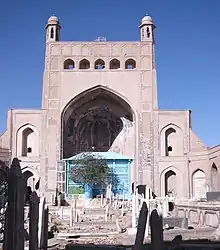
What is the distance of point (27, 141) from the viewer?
112 feet

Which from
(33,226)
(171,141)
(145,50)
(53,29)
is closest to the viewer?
(33,226)

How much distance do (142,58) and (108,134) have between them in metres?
7.75

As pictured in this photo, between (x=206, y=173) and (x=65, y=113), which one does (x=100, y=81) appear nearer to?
(x=65, y=113)

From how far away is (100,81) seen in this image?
34.1 m

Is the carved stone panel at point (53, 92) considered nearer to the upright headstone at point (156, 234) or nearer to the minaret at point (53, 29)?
the minaret at point (53, 29)

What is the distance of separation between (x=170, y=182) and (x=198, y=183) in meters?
2.11

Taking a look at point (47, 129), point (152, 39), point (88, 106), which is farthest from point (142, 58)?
point (47, 129)

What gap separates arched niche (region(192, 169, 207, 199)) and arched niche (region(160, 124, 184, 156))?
1870 mm

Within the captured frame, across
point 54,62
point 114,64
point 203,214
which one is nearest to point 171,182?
point 114,64

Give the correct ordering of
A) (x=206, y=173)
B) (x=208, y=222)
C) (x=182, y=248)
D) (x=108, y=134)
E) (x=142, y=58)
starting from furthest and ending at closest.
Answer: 1. (x=108, y=134)
2. (x=142, y=58)
3. (x=206, y=173)
4. (x=208, y=222)
5. (x=182, y=248)

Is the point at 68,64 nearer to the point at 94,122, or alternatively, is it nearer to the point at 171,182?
the point at 94,122

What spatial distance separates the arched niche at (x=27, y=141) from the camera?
33531 millimetres

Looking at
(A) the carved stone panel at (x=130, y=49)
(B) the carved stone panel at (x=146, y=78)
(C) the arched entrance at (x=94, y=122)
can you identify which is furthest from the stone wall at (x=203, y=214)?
(A) the carved stone panel at (x=130, y=49)

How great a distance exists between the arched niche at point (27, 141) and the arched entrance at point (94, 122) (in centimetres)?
217
